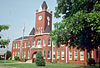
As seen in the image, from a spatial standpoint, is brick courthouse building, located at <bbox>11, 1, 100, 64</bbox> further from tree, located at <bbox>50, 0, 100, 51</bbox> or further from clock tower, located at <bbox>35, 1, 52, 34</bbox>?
tree, located at <bbox>50, 0, 100, 51</bbox>

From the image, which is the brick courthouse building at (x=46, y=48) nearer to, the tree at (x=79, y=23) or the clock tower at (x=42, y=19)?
the clock tower at (x=42, y=19)

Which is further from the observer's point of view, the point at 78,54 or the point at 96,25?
the point at 78,54

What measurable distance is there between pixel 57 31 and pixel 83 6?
14.0ft

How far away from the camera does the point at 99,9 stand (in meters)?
Answer: 13.0

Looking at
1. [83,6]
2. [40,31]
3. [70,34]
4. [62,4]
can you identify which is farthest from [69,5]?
[40,31]

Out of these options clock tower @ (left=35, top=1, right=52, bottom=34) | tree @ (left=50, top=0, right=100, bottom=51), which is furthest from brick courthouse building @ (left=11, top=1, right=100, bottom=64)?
tree @ (left=50, top=0, right=100, bottom=51)

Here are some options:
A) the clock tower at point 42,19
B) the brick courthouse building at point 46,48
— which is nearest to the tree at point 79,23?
the brick courthouse building at point 46,48

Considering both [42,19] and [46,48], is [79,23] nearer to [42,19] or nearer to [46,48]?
[46,48]

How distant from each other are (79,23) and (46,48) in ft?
79.3

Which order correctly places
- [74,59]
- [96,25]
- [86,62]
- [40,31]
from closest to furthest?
[96,25] → [86,62] → [74,59] → [40,31]

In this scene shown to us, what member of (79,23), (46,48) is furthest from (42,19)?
(79,23)

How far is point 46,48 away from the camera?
3653 cm

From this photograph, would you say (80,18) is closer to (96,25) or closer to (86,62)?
(96,25)

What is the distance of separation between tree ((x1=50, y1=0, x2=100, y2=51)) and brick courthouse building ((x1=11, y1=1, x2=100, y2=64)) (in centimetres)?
1325
